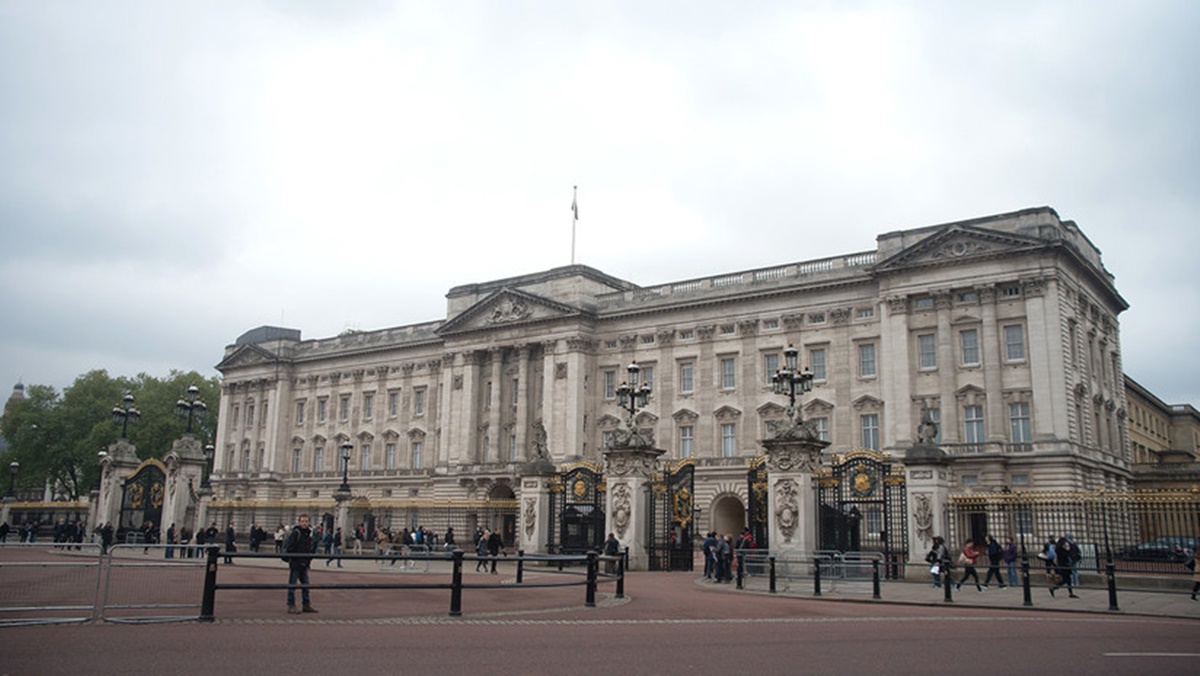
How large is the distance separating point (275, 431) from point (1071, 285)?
65460mm

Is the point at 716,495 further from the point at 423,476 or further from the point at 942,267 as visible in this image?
the point at 423,476

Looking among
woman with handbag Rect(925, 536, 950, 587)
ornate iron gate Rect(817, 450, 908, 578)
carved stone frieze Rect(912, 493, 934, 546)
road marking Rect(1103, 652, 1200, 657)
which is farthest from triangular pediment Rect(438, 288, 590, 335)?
road marking Rect(1103, 652, 1200, 657)

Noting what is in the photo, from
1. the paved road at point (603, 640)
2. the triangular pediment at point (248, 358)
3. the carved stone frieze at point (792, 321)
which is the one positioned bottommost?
the paved road at point (603, 640)

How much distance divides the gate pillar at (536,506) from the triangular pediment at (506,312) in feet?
116

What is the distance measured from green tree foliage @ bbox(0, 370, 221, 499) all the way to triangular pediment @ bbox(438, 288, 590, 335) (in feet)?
113

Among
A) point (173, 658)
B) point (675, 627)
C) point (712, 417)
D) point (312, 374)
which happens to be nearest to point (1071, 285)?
point (712, 417)

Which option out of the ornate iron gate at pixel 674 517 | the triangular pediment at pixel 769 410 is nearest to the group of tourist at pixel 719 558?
the ornate iron gate at pixel 674 517

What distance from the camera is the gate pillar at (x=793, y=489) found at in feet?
85.4

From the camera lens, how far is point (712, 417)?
61.7 metres

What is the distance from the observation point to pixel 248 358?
90.2m

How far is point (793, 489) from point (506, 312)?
47293 millimetres

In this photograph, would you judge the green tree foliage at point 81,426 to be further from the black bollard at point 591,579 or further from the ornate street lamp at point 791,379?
the black bollard at point 591,579

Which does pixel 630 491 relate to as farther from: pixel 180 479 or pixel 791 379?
pixel 180 479

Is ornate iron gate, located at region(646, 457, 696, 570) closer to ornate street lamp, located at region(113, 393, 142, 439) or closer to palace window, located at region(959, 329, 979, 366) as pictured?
ornate street lamp, located at region(113, 393, 142, 439)
